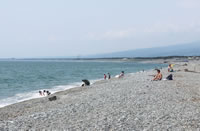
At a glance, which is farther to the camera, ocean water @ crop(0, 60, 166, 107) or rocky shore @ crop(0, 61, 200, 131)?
ocean water @ crop(0, 60, 166, 107)

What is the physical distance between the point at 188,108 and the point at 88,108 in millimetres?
4253

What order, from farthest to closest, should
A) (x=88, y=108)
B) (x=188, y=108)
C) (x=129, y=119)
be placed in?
(x=88, y=108) < (x=188, y=108) < (x=129, y=119)

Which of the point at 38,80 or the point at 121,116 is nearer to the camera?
the point at 121,116

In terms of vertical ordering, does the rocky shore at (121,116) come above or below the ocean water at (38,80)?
above

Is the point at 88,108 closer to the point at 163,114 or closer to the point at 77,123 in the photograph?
the point at 77,123

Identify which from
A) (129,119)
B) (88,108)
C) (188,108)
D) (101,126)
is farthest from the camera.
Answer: (88,108)

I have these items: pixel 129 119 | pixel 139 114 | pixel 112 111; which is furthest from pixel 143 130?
pixel 112 111

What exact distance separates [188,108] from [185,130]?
2.95m

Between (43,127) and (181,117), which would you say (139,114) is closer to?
A: (181,117)

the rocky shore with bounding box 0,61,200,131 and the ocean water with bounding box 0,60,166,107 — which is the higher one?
the rocky shore with bounding box 0,61,200,131

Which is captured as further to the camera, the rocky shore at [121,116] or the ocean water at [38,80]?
the ocean water at [38,80]

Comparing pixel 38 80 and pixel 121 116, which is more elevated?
pixel 121 116

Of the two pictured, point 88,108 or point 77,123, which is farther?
point 88,108

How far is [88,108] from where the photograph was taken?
11.7 m
